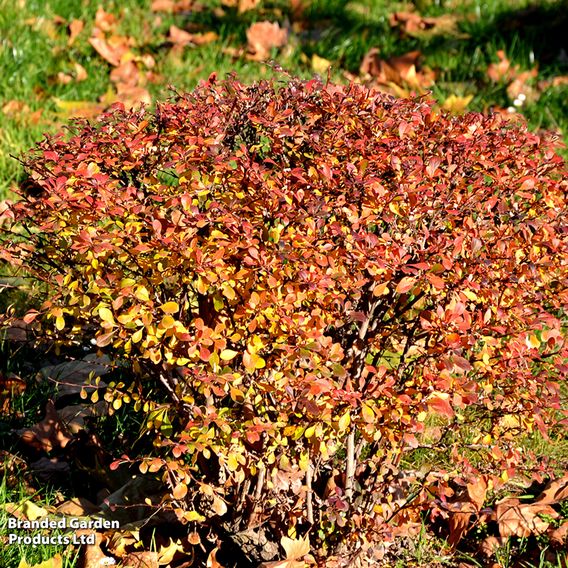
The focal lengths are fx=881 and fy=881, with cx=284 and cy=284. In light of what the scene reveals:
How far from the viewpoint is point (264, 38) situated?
577 cm

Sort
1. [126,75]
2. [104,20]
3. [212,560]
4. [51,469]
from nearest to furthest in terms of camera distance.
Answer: [212,560] → [51,469] → [126,75] → [104,20]

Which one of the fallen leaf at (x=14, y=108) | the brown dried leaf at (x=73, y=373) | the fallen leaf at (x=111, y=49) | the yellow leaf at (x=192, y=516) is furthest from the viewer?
the fallen leaf at (x=111, y=49)

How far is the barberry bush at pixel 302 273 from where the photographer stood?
1.99 meters

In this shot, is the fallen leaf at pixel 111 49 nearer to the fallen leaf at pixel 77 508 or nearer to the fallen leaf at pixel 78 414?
the fallen leaf at pixel 78 414

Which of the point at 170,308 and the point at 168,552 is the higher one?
the point at 170,308

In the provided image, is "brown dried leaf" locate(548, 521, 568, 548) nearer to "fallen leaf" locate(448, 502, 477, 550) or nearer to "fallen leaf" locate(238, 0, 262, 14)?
"fallen leaf" locate(448, 502, 477, 550)

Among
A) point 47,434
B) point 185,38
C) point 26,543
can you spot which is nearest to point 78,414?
point 47,434

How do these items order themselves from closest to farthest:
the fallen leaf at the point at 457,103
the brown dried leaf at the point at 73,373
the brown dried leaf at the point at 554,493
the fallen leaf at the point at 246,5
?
the brown dried leaf at the point at 554,493 < the brown dried leaf at the point at 73,373 < the fallen leaf at the point at 457,103 < the fallen leaf at the point at 246,5

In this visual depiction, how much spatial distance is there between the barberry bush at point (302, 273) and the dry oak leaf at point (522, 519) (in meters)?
0.34

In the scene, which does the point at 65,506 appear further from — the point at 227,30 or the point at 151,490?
the point at 227,30

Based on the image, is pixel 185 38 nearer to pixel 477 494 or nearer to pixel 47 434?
pixel 47 434

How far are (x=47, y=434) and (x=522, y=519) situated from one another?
1574 millimetres

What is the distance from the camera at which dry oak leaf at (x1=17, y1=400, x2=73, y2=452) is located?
297 cm

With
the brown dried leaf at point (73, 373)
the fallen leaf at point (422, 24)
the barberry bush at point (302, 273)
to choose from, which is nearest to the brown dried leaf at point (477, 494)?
the barberry bush at point (302, 273)
